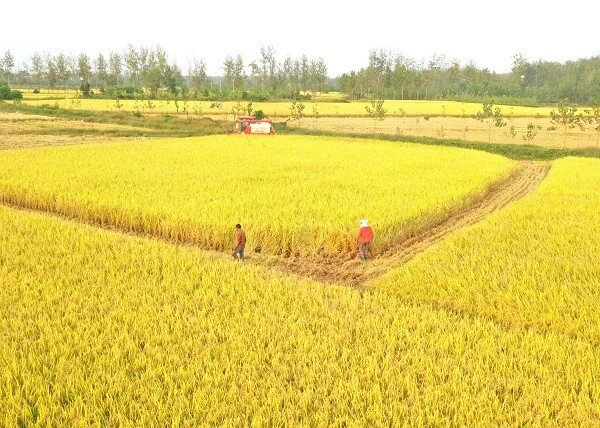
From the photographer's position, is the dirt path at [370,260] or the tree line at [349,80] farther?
the tree line at [349,80]

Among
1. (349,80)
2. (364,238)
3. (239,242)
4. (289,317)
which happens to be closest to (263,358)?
(289,317)

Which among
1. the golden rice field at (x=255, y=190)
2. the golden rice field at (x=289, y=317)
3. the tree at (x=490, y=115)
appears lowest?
the golden rice field at (x=289, y=317)

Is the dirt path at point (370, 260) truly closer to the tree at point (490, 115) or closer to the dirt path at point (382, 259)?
the dirt path at point (382, 259)

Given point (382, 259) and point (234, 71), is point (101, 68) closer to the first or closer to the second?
point (234, 71)

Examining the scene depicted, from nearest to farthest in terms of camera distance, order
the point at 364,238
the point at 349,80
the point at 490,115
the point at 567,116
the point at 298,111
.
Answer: the point at 364,238 < the point at 567,116 < the point at 490,115 < the point at 298,111 < the point at 349,80

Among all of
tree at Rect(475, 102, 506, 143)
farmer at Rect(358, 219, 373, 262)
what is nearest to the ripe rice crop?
farmer at Rect(358, 219, 373, 262)

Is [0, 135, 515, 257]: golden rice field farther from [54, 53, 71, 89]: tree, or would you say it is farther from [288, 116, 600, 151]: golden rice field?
[54, 53, 71, 89]: tree

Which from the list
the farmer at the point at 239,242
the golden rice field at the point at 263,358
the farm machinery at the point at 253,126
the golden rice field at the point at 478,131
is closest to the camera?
the golden rice field at the point at 263,358

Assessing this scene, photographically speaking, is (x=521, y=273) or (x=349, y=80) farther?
(x=349, y=80)

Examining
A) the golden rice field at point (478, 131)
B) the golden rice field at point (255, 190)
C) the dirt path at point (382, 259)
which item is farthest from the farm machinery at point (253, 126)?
the dirt path at point (382, 259)
